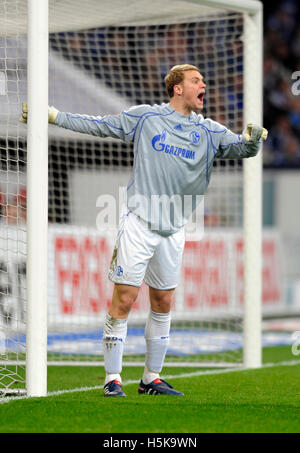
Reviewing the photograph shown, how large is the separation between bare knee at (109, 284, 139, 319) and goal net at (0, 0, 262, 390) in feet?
2.26

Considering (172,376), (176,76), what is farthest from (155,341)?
(176,76)

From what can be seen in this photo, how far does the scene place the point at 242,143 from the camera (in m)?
5.38

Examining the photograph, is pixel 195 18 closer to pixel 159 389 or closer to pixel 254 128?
pixel 254 128

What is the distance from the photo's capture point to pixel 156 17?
8.20 metres

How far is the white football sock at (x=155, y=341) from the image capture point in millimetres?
5445

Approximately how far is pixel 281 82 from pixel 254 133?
54.7 ft

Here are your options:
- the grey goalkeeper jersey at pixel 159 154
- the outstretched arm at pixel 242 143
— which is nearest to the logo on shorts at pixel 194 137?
the grey goalkeeper jersey at pixel 159 154

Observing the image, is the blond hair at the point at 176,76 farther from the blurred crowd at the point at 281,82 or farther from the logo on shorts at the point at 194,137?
the blurred crowd at the point at 281,82

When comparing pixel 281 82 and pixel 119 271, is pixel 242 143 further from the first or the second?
pixel 281 82

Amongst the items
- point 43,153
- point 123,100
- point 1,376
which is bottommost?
point 1,376
